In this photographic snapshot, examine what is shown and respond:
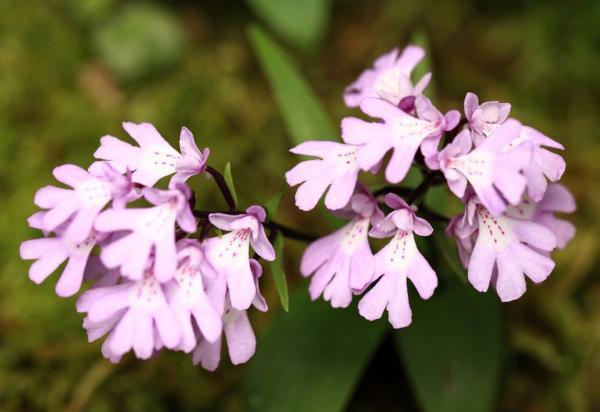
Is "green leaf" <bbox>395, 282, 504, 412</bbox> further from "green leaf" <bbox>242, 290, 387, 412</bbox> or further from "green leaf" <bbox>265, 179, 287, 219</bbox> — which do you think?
"green leaf" <bbox>265, 179, 287, 219</bbox>

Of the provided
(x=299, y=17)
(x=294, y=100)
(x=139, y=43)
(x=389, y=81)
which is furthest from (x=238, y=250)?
(x=139, y=43)

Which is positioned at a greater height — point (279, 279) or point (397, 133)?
point (397, 133)

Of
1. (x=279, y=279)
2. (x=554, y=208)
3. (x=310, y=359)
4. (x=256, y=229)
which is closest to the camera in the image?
(x=256, y=229)

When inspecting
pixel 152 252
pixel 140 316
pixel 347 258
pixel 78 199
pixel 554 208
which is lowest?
pixel 554 208

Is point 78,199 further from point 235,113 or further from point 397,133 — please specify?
point 235,113

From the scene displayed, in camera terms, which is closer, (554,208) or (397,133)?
(397,133)

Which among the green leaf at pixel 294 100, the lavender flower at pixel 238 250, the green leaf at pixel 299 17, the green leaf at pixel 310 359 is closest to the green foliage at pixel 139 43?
the green leaf at pixel 299 17

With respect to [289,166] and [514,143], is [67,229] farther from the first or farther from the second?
[289,166]
